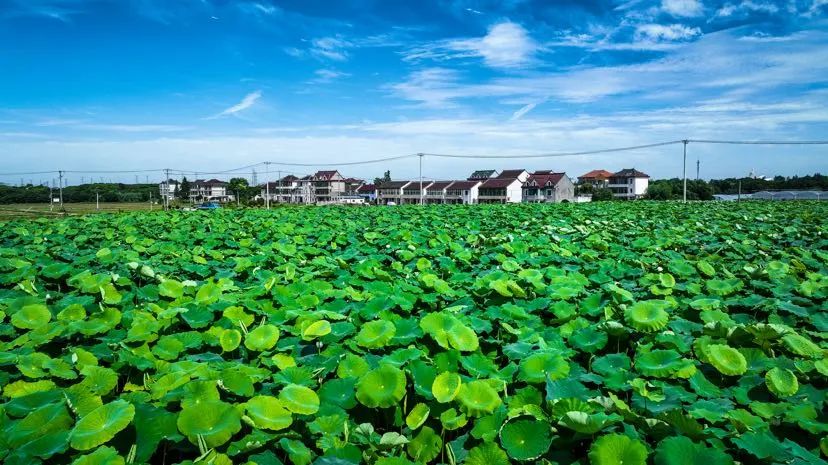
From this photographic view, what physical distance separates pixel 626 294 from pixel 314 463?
2.81 m

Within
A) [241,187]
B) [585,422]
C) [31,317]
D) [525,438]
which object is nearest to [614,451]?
[585,422]

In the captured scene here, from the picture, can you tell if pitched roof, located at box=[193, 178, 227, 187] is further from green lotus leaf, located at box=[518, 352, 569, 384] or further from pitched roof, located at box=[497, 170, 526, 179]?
green lotus leaf, located at box=[518, 352, 569, 384]

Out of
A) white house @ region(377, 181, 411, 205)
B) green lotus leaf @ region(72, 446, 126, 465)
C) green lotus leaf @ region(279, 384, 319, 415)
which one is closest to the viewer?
green lotus leaf @ region(72, 446, 126, 465)

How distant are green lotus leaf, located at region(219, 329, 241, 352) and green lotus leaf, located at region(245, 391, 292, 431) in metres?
0.86

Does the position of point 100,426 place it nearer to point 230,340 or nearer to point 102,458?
point 102,458

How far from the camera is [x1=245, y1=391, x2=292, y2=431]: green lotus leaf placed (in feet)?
6.09

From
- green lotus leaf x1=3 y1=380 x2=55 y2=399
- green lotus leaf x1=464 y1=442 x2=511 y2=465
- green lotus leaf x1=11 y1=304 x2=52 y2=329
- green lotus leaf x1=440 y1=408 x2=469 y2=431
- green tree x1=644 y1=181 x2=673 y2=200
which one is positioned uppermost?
green tree x1=644 y1=181 x2=673 y2=200

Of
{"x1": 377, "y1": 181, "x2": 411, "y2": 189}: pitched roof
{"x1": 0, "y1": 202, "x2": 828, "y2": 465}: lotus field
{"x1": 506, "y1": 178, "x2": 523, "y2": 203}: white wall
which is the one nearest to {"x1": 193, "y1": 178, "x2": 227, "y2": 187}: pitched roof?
{"x1": 377, "y1": 181, "x2": 411, "y2": 189}: pitched roof

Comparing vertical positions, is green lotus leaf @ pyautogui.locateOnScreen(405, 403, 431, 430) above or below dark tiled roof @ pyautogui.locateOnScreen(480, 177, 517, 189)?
below

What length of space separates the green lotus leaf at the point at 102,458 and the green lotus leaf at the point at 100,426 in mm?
49

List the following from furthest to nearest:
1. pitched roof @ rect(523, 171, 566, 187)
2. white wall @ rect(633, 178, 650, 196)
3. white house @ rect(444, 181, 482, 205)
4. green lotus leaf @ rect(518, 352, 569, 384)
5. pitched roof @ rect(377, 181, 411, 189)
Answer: white wall @ rect(633, 178, 650, 196) → pitched roof @ rect(377, 181, 411, 189) → white house @ rect(444, 181, 482, 205) → pitched roof @ rect(523, 171, 566, 187) → green lotus leaf @ rect(518, 352, 569, 384)

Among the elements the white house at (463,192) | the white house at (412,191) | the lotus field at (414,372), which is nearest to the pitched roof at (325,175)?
the white house at (412,191)

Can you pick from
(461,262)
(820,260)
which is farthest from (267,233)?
(820,260)

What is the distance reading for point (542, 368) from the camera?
239 centimetres
